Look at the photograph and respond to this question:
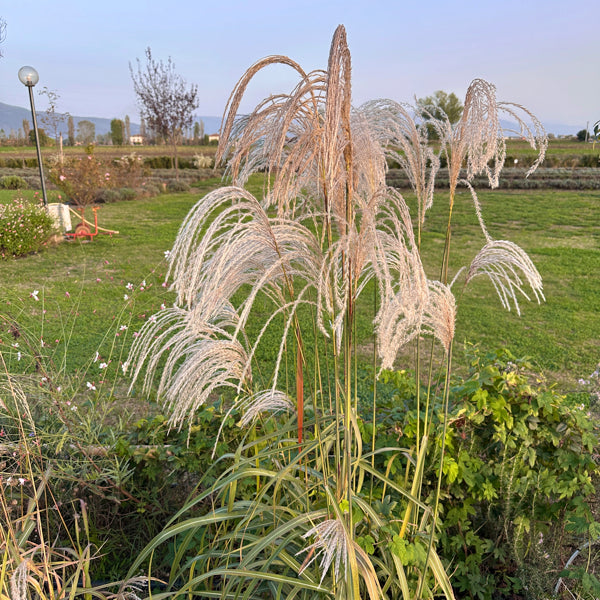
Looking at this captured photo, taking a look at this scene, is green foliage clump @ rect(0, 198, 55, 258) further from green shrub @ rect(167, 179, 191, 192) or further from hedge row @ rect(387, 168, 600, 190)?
hedge row @ rect(387, 168, 600, 190)

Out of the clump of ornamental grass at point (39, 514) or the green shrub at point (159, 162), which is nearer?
the clump of ornamental grass at point (39, 514)

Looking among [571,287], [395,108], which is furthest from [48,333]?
[571,287]

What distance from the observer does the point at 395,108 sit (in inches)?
61.2

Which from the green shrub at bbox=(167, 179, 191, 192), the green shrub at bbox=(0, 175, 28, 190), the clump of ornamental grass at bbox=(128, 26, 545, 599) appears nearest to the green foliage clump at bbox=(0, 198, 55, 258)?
the clump of ornamental grass at bbox=(128, 26, 545, 599)

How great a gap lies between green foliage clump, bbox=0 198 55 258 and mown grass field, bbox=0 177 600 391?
23 centimetres

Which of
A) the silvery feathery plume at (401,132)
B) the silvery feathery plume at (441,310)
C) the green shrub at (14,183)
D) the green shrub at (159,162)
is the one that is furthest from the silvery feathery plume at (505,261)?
the green shrub at (159,162)

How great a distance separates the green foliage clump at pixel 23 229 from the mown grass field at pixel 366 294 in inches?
9.1

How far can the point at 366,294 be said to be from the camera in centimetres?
748

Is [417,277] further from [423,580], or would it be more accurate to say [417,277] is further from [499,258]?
[423,580]

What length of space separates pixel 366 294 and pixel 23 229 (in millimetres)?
6238

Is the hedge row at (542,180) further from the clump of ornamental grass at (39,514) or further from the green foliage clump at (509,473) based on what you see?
the clump of ornamental grass at (39,514)

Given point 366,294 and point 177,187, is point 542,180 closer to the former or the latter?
point 177,187

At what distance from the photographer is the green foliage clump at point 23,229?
28.7 feet

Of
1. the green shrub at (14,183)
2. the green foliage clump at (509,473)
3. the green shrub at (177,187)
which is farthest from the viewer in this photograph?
the green shrub at (177,187)
